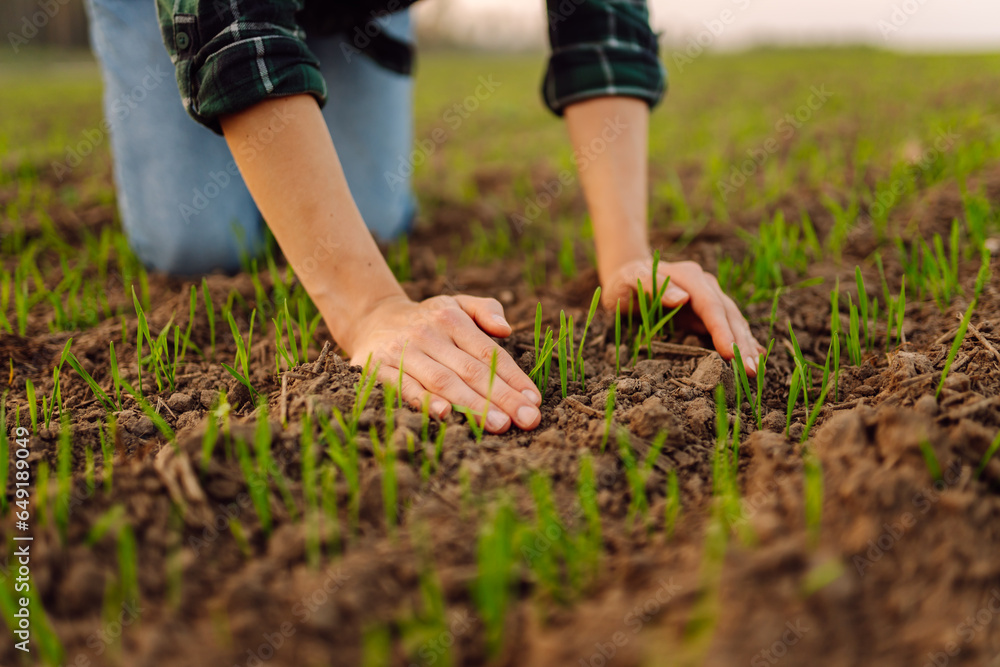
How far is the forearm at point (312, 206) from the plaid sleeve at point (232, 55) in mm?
38

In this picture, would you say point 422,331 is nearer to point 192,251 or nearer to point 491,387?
point 491,387

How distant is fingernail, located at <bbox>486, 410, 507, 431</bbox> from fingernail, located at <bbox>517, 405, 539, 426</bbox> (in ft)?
0.09

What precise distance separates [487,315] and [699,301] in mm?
494

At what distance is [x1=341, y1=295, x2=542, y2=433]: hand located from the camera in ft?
3.83

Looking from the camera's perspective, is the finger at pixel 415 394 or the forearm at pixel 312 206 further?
the forearm at pixel 312 206

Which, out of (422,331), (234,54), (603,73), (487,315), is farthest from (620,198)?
(234,54)

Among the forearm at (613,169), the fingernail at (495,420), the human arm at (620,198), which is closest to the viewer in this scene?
the fingernail at (495,420)

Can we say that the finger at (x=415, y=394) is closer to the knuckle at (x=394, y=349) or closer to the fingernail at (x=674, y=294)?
the knuckle at (x=394, y=349)

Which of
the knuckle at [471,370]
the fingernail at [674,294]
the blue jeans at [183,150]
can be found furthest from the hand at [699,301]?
the blue jeans at [183,150]

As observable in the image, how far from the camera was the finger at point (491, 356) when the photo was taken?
3.99 ft

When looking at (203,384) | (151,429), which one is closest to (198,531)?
(151,429)

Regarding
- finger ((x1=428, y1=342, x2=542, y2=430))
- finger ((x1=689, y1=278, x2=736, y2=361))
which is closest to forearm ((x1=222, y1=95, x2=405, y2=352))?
finger ((x1=428, y1=342, x2=542, y2=430))

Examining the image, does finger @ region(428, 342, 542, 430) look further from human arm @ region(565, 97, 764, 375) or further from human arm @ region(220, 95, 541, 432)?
human arm @ region(565, 97, 764, 375)

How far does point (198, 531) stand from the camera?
0.89 metres
